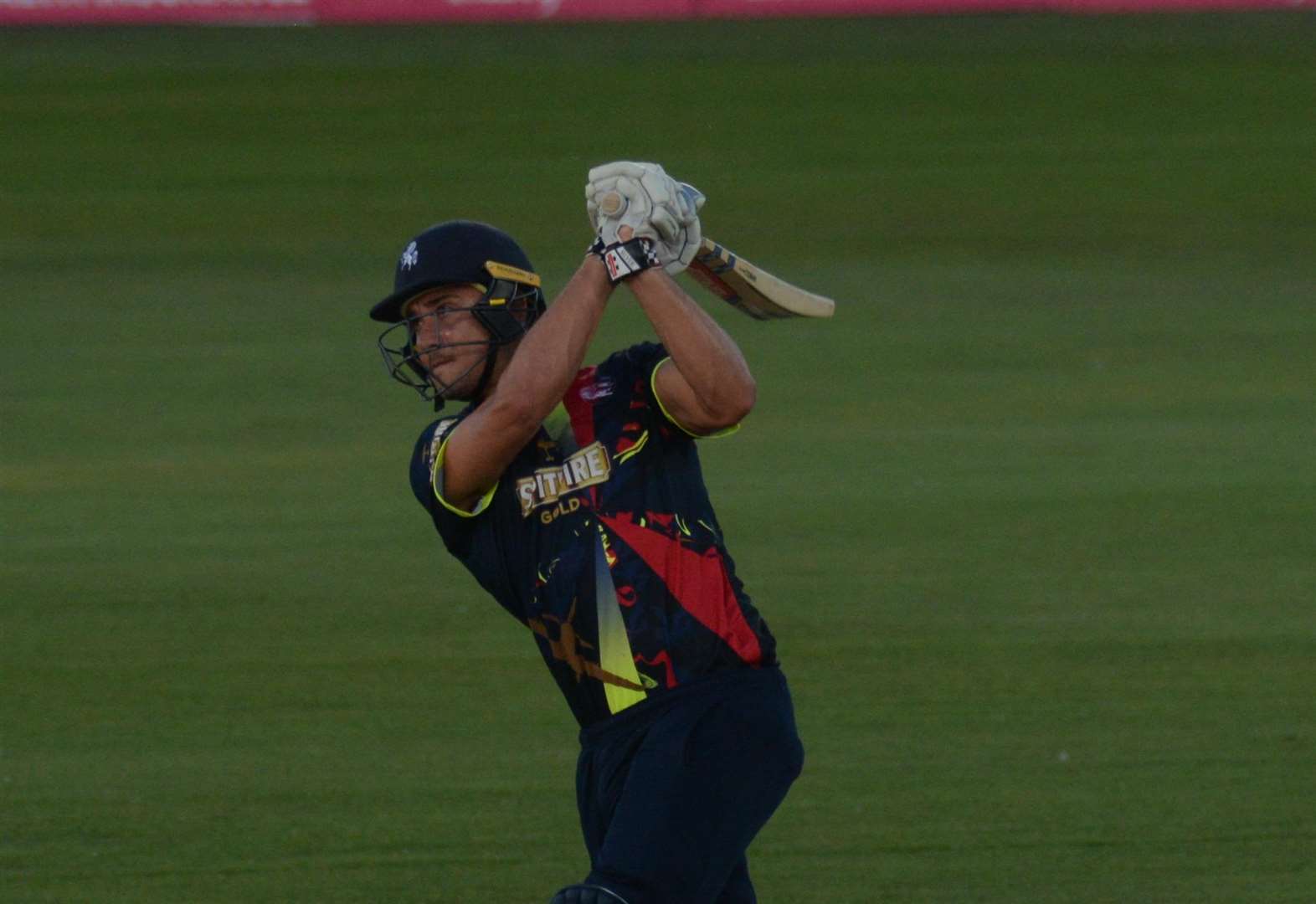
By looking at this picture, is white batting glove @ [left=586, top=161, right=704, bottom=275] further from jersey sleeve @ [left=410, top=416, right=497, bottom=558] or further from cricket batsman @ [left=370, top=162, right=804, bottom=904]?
jersey sleeve @ [left=410, top=416, right=497, bottom=558]

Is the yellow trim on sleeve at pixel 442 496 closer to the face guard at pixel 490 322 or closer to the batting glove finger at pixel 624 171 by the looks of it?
the face guard at pixel 490 322

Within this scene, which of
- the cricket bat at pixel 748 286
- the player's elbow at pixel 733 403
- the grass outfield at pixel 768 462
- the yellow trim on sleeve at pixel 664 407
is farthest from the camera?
the grass outfield at pixel 768 462

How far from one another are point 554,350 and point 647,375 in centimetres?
30

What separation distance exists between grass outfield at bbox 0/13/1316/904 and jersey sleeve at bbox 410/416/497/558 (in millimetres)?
1768

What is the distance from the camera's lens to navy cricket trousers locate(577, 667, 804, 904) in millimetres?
4152

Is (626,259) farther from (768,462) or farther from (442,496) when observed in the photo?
(768,462)

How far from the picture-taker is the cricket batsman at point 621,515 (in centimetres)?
420

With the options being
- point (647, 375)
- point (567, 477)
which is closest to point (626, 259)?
point (647, 375)

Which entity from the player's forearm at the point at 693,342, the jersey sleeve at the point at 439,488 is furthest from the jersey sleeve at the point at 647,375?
the jersey sleeve at the point at 439,488

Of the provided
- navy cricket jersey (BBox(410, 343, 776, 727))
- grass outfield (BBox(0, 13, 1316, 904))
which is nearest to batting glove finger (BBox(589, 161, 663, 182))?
navy cricket jersey (BBox(410, 343, 776, 727))

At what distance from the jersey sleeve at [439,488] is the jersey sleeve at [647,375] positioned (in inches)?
13.5

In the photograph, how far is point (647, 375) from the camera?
443 centimetres

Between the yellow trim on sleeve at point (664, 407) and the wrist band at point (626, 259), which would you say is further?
the yellow trim on sleeve at point (664, 407)

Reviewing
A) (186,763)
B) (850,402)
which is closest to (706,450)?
(850,402)
